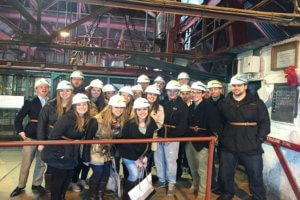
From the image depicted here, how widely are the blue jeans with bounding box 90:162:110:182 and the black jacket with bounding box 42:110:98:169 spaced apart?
1.45 feet

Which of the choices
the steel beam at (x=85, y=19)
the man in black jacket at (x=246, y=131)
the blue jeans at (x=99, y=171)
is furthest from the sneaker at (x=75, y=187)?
the steel beam at (x=85, y=19)

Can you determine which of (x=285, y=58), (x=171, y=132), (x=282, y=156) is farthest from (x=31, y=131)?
(x=285, y=58)

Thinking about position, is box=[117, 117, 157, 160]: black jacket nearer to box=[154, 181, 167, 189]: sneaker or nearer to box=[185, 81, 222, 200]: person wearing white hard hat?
box=[185, 81, 222, 200]: person wearing white hard hat

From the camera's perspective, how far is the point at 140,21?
13398mm

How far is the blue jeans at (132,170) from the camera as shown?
384 cm

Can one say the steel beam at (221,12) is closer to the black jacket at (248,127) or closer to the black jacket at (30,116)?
the black jacket at (248,127)

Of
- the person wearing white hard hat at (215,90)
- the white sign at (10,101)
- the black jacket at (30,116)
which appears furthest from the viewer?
the white sign at (10,101)

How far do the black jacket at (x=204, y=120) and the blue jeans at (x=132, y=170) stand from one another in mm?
1024

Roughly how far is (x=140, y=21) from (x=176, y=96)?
378 inches

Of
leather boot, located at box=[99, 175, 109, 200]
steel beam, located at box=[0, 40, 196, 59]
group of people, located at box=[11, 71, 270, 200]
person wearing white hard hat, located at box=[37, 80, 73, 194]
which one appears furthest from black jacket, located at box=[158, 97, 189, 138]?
steel beam, located at box=[0, 40, 196, 59]

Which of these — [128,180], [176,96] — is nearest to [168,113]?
[176,96]

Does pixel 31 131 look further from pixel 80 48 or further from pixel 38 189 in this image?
pixel 80 48

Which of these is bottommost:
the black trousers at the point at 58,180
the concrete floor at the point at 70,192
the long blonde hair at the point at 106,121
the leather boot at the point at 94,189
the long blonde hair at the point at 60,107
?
the concrete floor at the point at 70,192

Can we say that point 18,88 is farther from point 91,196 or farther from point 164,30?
point 91,196
